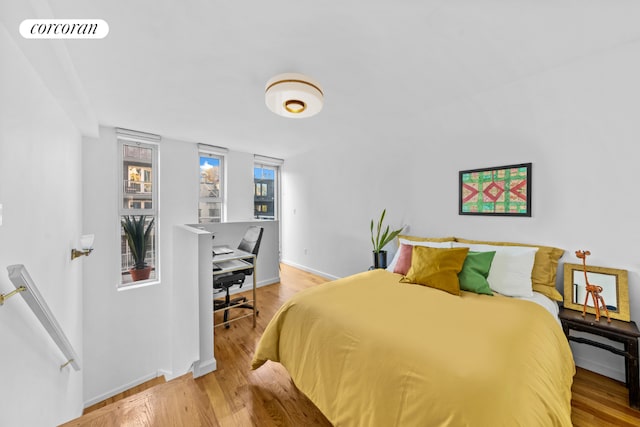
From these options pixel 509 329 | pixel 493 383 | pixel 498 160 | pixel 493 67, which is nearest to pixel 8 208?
pixel 493 383

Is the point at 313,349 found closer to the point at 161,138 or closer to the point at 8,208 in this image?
the point at 8,208

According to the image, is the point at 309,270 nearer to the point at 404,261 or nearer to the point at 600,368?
the point at 404,261

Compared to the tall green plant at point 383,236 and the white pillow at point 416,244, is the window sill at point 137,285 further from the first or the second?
the white pillow at point 416,244

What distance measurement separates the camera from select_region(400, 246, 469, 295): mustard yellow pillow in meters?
1.85

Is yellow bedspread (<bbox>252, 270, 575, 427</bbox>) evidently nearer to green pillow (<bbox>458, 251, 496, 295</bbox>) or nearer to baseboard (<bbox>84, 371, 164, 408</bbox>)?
green pillow (<bbox>458, 251, 496, 295</bbox>)

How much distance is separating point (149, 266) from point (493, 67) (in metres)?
4.91

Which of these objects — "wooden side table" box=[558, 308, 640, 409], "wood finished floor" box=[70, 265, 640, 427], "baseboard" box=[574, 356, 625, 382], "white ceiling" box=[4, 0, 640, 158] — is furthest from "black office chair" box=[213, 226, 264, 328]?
"baseboard" box=[574, 356, 625, 382]

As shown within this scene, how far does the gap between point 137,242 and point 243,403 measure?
302 cm

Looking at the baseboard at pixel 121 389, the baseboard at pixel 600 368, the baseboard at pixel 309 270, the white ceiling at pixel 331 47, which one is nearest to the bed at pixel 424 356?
the baseboard at pixel 600 368

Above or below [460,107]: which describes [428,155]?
below

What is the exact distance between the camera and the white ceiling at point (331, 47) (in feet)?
4.40

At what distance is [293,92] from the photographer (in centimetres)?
177

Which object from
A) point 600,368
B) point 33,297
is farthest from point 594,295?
point 33,297

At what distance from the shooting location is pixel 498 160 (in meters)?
2.26
